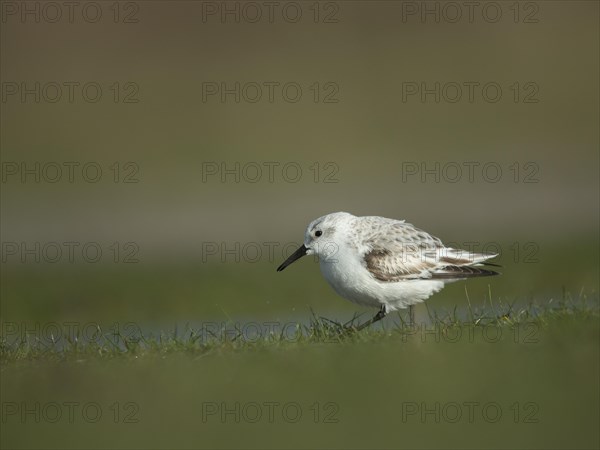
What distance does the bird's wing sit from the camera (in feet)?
48.0

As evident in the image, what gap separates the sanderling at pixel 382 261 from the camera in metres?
14.6

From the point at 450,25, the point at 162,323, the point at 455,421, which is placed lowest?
the point at 162,323

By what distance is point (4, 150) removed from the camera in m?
35.8

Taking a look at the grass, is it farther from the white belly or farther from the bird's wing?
the bird's wing

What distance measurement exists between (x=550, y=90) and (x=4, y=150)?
19254 mm

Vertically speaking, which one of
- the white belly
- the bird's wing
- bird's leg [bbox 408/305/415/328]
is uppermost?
the bird's wing

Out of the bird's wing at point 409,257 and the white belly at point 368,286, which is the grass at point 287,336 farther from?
the bird's wing at point 409,257

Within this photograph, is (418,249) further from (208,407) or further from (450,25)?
(450,25)

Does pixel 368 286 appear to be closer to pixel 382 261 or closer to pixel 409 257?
pixel 382 261

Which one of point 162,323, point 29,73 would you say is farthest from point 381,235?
point 29,73

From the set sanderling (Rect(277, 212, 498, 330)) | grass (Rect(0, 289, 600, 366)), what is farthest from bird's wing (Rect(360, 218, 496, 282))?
grass (Rect(0, 289, 600, 366))

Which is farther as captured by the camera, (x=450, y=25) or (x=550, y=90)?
(x=450, y=25)

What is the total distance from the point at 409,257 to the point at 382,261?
15.9 inches

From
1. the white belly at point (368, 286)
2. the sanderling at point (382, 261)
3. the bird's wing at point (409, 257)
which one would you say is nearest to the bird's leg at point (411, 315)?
the sanderling at point (382, 261)
